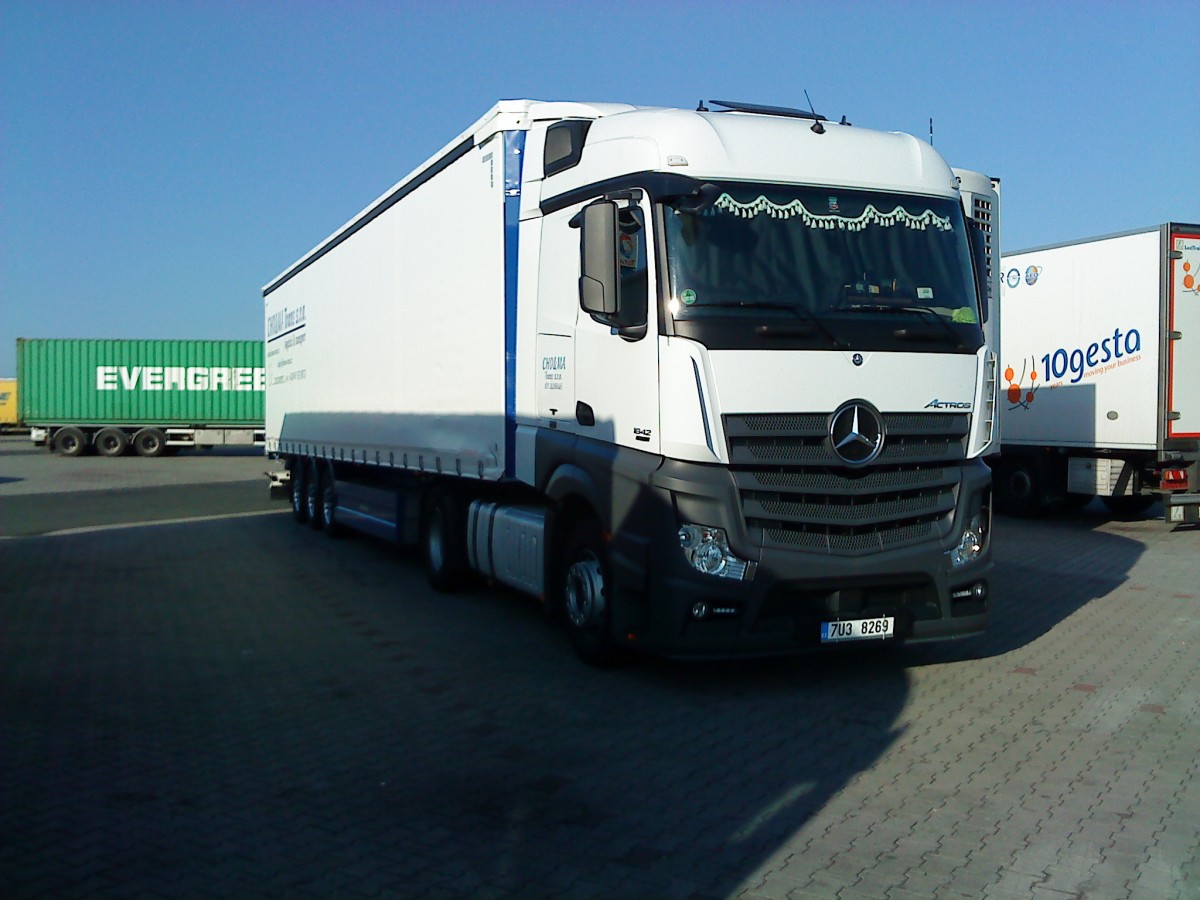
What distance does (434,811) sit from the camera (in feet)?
16.9

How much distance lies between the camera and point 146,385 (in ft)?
133

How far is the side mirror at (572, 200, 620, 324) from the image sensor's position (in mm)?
7078

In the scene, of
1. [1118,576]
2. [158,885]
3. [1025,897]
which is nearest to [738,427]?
[1025,897]

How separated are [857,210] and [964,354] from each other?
1142mm

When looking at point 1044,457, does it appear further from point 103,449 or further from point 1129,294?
point 103,449

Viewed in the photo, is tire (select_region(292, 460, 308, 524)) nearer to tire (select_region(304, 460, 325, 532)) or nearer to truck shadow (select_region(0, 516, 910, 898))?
tire (select_region(304, 460, 325, 532))

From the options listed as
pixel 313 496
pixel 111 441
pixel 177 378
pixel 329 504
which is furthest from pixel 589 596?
pixel 111 441

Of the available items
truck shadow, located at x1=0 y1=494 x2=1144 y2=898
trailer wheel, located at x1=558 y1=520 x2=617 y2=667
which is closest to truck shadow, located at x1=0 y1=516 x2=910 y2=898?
truck shadow, located at x1=0 y1=494 x2=1144 y2=898

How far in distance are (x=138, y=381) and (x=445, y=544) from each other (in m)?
33.0

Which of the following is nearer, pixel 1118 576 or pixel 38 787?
pixel 38 787

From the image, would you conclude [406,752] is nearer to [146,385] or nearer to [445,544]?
[445,544]

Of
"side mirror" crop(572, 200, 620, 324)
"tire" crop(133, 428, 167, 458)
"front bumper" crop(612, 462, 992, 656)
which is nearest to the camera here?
"front bumper" crop(612, 462, 992, 656)

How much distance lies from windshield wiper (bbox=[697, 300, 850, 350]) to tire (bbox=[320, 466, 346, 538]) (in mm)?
9746

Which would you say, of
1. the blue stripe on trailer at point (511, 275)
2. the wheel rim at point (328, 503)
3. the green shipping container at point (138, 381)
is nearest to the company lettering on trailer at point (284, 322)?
the wheel rim at point (328, 503)
